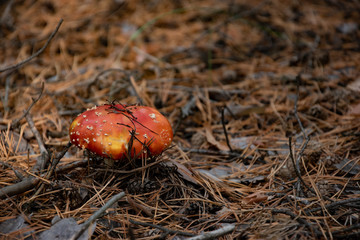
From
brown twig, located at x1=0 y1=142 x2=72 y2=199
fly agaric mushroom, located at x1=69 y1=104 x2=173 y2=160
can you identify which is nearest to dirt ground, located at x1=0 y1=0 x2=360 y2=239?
brown twig, located at x1=0 y1=142 x2=72 y2=199

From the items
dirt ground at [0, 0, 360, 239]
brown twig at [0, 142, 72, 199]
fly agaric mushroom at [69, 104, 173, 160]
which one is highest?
fly agaric mushroom at [69, 104, 173, 160]

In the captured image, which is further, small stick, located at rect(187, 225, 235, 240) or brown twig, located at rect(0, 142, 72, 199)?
brown twig, located at rect(0, 142, 72, 199)

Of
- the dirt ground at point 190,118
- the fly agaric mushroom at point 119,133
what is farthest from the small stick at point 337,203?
the fly agaric mushroom at point 119,133

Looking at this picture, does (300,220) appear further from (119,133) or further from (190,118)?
(190,118)

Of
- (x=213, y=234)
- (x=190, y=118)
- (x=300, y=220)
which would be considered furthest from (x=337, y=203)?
(x=190, y=118)

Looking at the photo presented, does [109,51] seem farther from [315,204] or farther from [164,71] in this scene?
[315,204]

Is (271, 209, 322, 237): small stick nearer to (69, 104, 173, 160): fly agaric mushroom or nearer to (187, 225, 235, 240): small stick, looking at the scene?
(187, 225, 235, 240): small stick

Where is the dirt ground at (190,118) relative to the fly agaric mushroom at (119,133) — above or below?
below

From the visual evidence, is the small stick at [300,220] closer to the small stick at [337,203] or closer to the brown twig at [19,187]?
the small stick at [337,203]
